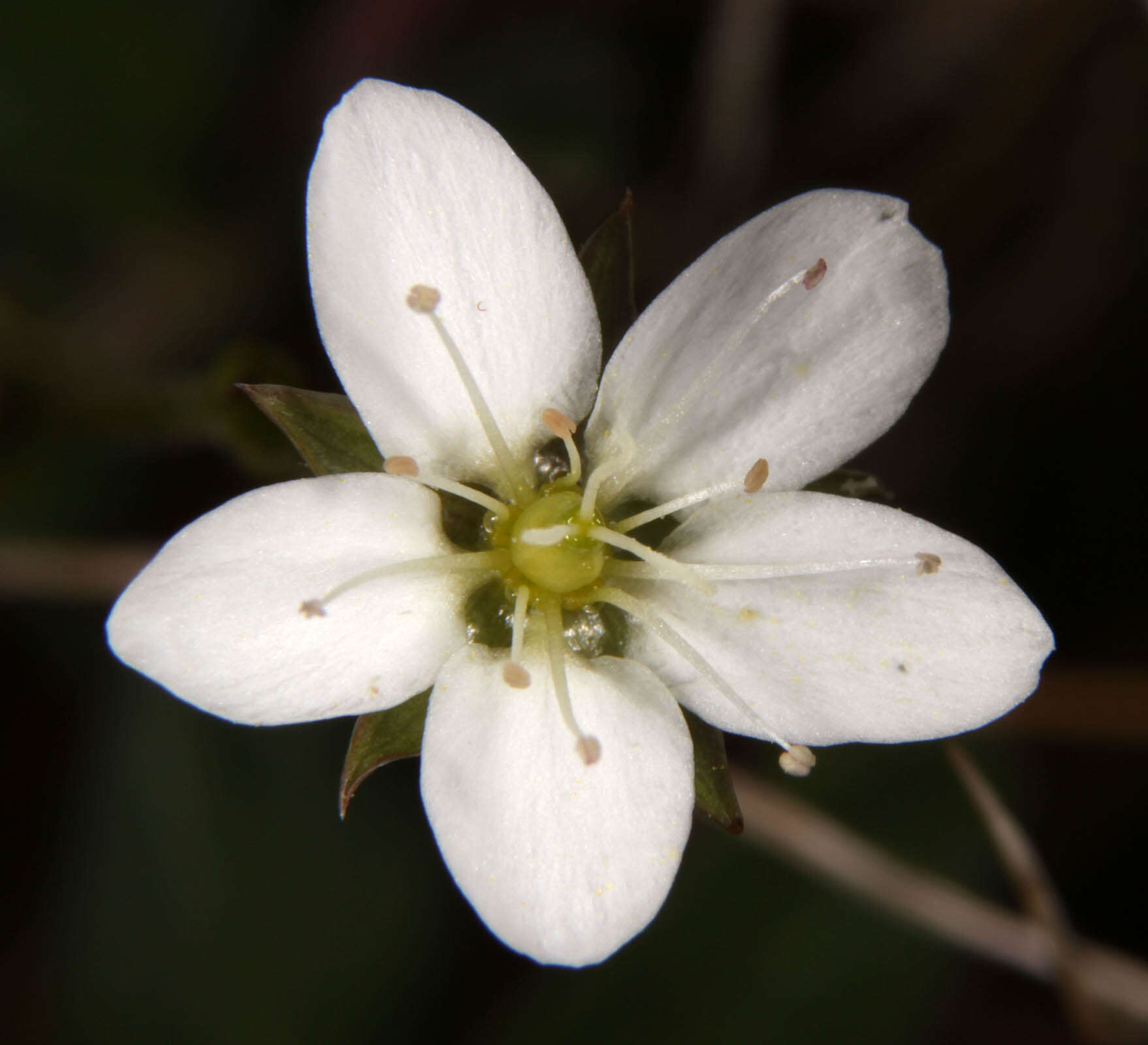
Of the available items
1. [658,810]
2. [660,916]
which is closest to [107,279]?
[660,916]

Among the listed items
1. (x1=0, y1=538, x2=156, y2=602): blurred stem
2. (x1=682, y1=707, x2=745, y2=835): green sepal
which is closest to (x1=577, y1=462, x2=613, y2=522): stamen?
(x1=682, y1=707, x2=745, y2=835): green sepal

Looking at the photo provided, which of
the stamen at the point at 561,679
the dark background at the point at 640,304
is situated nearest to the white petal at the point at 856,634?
the stamen at the point at 561,679

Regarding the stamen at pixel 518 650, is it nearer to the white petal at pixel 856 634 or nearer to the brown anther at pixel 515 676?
the brown anther at pixel 515 676

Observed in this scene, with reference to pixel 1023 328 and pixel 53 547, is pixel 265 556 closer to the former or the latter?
pixel 53 547

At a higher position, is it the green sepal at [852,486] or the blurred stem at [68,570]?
the green sepal at [852,486]

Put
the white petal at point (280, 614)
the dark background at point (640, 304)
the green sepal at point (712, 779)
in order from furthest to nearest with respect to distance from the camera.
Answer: the dark background at point (640, 304)
the green sepal at point (712, 779)
the white petal at point (280, 614)

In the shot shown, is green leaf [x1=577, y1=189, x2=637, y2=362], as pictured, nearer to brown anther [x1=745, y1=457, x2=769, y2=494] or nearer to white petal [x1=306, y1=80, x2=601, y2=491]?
white petal [x1=306, y1=80, x2=601, y2=491]

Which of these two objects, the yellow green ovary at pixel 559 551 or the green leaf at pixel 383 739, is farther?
the yellow green ovary at pixel 559 551
